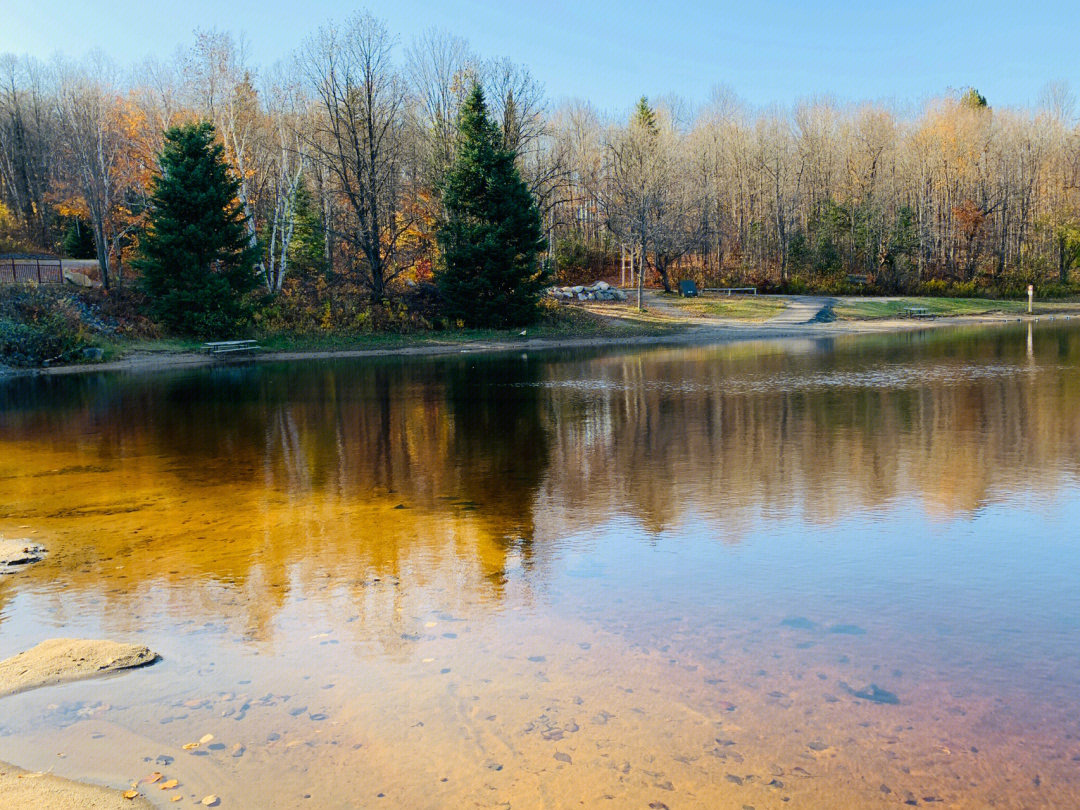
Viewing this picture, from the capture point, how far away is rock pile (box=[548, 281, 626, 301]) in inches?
1874

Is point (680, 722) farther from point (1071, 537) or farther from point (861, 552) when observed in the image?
point (1071, 537)

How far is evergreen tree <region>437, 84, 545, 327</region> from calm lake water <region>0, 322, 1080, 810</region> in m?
22.8

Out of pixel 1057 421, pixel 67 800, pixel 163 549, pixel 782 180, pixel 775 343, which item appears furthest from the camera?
pixel 782 180

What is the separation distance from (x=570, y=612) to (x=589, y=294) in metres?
42.0

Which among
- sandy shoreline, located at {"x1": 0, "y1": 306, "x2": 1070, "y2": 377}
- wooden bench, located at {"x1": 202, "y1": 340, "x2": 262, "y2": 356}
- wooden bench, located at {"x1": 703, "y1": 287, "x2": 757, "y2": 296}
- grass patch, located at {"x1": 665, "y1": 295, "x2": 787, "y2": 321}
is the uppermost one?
wooden bench, located at {"x1": 703, "y1": 287, "x2": 757, "y2": 296}

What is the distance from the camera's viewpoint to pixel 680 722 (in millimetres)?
4988

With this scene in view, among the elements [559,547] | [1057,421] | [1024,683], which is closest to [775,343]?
[1057,421]

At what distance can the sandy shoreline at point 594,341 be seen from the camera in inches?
1168

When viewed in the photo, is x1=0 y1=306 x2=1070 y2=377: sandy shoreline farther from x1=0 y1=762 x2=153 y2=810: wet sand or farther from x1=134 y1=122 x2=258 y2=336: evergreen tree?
x1=0 y1=762 x2=153 y2=810: wet sand

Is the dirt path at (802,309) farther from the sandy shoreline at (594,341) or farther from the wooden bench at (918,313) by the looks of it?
the wooden bench at (918,313)

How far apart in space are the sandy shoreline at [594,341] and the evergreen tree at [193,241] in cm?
237

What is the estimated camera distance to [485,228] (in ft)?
119

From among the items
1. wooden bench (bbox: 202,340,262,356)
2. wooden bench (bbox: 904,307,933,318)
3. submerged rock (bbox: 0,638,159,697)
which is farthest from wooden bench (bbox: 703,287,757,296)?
submerged rock (bbox: 0,638,159,697)

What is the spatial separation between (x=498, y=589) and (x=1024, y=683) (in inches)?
151
